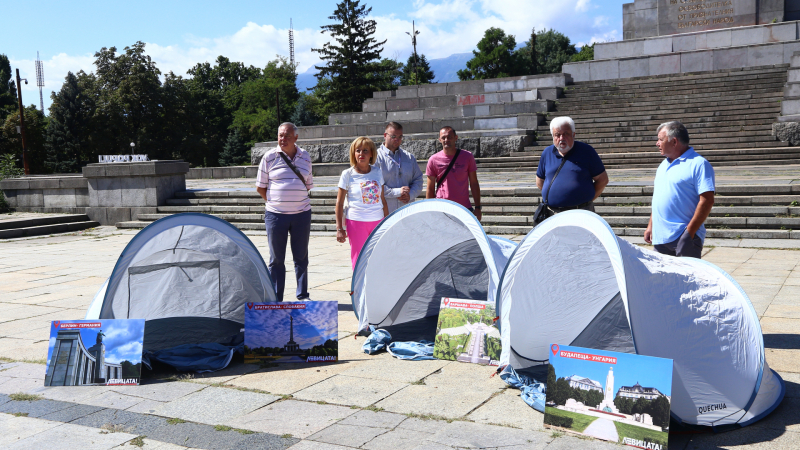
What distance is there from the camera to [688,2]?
2691 cm

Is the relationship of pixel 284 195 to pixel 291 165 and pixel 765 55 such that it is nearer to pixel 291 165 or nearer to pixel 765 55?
pixel 291 165

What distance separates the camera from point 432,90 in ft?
95.5

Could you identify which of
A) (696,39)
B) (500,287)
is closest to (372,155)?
(500,287)

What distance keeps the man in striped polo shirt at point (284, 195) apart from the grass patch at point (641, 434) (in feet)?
12.7

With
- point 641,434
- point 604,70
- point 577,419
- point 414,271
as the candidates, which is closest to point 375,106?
point 604,70

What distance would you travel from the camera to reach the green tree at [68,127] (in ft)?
165

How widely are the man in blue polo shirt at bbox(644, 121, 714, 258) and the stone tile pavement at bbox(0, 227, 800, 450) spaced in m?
1.05

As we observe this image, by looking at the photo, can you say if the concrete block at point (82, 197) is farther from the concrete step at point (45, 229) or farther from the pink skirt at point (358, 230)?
the pink skirt at point (358, 230)

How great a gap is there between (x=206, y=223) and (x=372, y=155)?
183 cm

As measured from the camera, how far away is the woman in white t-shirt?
6.33m

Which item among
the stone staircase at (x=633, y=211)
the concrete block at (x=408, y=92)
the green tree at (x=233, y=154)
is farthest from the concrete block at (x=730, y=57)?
the green tree at (x=233, y=154)

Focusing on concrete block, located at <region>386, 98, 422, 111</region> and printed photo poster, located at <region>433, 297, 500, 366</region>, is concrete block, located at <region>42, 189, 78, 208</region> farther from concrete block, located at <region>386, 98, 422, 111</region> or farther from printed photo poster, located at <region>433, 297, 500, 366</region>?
printed photo poster, located at <region>433, 297, 500, 366</region>

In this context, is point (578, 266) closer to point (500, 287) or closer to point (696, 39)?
point (500, 287)

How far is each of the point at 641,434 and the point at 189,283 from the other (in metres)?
3.82
